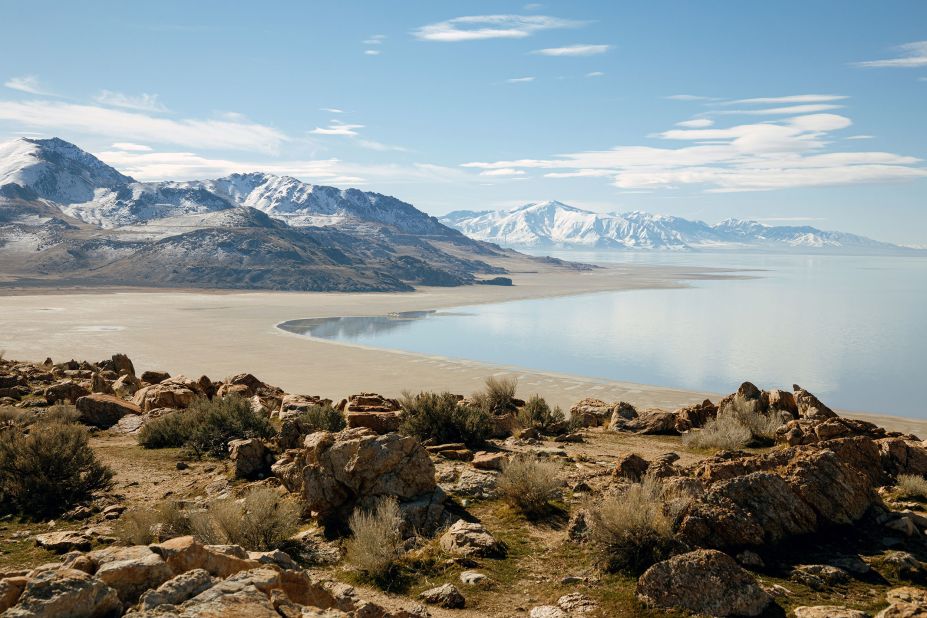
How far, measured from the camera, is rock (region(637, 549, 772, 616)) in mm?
5445

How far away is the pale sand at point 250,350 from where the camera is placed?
28750 millimetres

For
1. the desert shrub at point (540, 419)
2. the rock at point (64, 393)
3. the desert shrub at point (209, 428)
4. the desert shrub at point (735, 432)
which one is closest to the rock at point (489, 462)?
the desert shrub at point (540, 419)

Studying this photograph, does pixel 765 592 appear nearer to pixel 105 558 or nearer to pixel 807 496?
pixel 807 496

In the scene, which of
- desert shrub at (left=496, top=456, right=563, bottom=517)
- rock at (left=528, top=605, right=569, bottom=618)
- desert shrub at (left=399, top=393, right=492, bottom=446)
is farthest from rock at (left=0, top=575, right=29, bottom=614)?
desert shrub at (left=399, top=393, right=492, bottom=446)

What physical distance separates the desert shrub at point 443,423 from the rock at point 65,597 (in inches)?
285

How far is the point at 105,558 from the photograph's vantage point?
518 centimetres

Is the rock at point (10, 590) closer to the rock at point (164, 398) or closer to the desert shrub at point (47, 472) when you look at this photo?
the desert shrub at point (47, 472)

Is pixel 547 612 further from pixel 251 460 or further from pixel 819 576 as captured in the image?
pixel 251 460

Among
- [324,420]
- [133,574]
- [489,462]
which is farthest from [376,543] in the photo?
[324,420]

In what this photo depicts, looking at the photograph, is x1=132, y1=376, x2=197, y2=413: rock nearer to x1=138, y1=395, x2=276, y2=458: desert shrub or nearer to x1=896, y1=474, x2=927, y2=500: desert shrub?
x1=138, y1=395, x2=276, y2=458: desert shrub

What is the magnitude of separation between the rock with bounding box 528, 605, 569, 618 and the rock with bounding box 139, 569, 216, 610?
2828mm

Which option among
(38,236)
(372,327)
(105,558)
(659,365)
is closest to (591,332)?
(659,365)

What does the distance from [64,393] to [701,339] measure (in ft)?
137

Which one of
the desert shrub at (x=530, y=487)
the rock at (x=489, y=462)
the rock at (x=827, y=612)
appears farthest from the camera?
the rock at (x=489, y=462)
